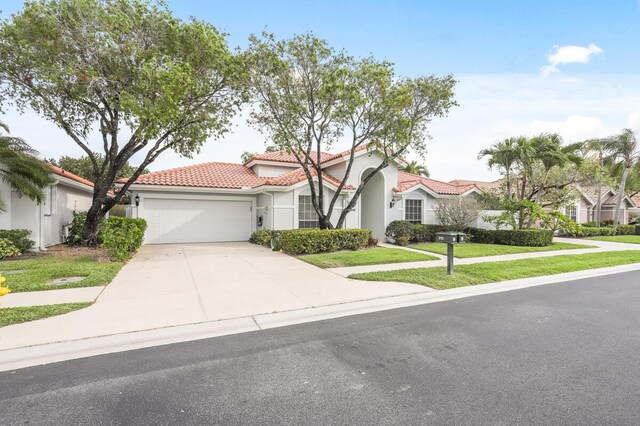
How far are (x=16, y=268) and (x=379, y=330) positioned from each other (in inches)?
399

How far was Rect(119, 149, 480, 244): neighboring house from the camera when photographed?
15.4m

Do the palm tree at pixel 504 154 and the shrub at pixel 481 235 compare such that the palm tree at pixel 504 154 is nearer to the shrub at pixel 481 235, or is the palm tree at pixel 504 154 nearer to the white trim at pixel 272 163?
the shrub at pixel 481 235

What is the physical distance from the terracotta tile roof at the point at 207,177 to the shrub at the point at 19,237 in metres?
4.36

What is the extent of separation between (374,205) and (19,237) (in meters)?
15.4

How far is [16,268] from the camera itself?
8820mm

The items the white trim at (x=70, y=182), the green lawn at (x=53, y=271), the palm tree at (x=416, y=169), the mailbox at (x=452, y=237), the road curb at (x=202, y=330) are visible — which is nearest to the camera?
the road curb at (x=202, y=330)

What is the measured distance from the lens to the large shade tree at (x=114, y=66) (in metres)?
10.0

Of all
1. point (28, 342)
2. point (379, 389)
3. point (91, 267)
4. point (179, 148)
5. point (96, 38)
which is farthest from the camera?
point (179, 148)

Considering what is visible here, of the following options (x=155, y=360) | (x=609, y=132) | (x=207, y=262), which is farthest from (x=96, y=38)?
(x=609, y=132)

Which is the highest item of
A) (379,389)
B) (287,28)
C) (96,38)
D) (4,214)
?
(287,28)

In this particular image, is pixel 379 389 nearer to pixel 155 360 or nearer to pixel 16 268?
pixel 155 360

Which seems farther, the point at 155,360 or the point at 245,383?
the point at 155,360

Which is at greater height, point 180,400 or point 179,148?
point 179,148

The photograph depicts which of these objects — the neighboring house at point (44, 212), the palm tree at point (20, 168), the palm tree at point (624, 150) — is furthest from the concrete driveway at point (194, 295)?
the palm tree at point (624, 150)
